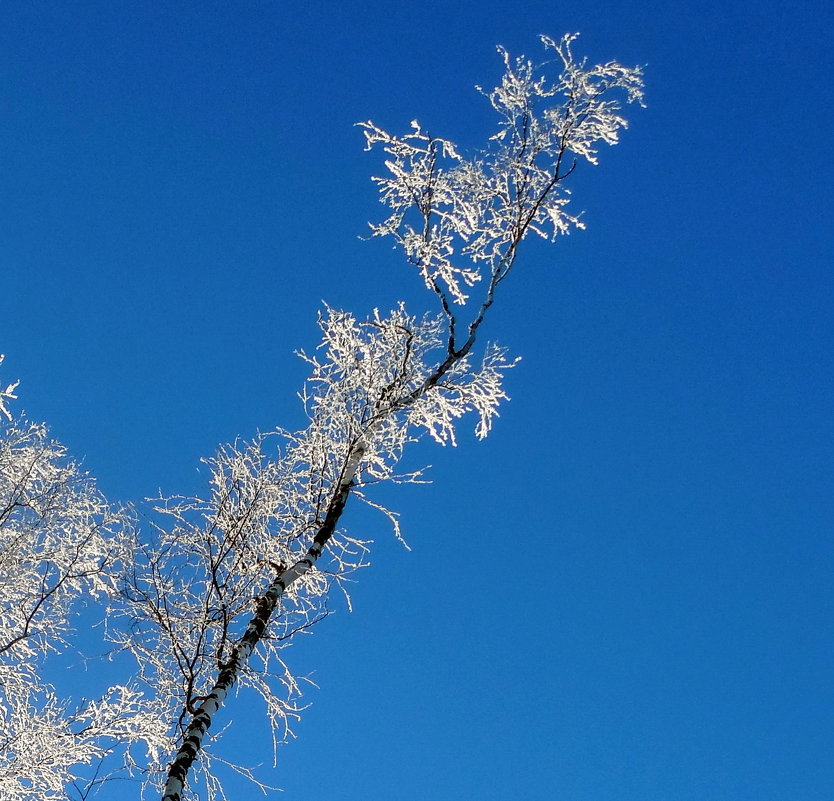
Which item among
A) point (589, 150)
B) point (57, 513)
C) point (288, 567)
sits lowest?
point (288, 567)

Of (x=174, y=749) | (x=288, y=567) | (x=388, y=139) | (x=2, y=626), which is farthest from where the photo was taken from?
(x=2, y=626)

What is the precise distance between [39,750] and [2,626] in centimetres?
189

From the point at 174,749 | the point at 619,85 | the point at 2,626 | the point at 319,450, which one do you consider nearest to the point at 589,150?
the point at 619,85

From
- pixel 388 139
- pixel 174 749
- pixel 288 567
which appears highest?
pixel 388 139

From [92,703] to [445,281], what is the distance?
7.06 meters

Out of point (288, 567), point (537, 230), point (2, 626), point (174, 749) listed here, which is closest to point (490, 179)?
point (537, 230)

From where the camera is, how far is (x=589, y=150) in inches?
384

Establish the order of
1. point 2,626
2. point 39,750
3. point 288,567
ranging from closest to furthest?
point 288,567 < point 39,750 < point 2,626

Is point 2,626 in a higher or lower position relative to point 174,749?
higher

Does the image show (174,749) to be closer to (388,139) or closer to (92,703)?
(92,703)

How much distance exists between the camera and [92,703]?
1050cm

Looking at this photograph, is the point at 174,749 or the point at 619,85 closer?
the point at 174,749

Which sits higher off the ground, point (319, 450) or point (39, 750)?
point (319, 450)

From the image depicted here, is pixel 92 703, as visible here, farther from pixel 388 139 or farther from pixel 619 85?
pixel 619 85
